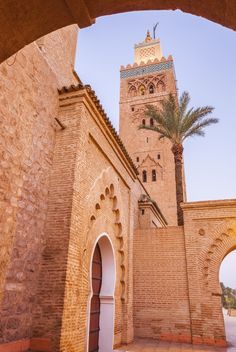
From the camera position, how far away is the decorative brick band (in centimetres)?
2908

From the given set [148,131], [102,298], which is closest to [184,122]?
[102,298]

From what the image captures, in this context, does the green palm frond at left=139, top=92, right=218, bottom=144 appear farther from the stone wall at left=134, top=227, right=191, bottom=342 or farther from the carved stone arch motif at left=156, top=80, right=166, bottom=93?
the carved stone arch motif at left=156, top=80, right=166, bottom=93

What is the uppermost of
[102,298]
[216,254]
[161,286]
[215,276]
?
[216,254]

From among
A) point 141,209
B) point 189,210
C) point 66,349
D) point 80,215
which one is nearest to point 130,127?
point 141,209

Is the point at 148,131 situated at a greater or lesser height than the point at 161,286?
greater

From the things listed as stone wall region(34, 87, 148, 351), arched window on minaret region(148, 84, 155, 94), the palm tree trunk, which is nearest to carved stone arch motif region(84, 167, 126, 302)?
stone wall region(34, 87, 148, 351)

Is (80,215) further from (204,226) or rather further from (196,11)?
(204,226)

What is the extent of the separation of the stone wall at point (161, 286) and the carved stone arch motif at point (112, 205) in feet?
5.85

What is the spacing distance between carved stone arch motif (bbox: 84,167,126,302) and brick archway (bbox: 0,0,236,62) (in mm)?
4893

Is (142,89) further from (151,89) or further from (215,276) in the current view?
(215,276)

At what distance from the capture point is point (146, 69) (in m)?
30.0

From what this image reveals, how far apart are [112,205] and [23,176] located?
4118 millimetres

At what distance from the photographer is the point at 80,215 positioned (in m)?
5.96

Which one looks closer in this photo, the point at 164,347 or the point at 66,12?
the point at 66,12
